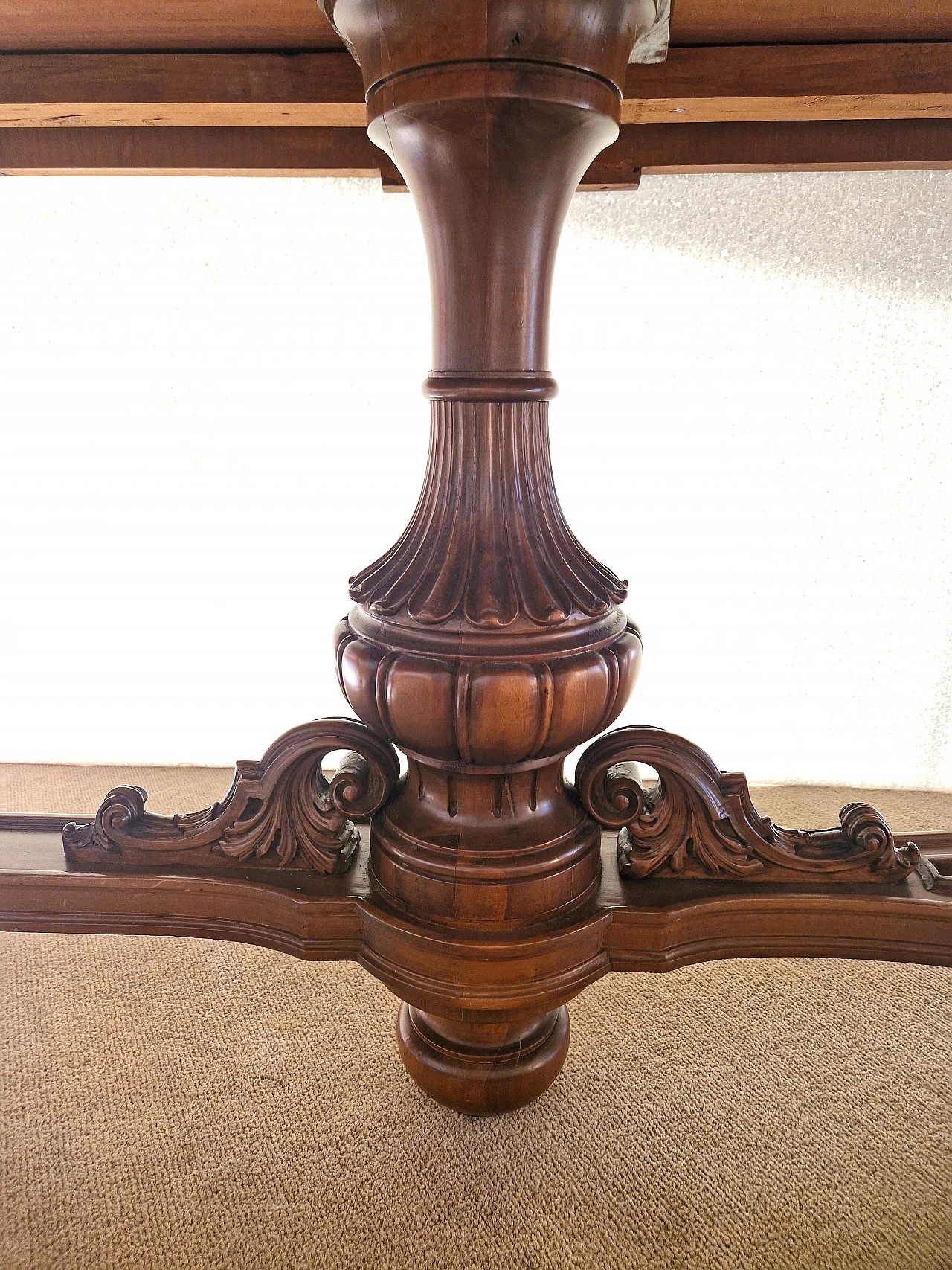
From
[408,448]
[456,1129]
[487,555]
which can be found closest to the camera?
[487,555]

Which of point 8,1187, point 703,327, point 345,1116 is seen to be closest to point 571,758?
point 703,327

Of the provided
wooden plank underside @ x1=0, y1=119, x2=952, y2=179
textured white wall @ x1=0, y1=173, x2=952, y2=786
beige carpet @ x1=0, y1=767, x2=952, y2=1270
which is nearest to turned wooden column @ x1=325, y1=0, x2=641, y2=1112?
beige carpet @ x1=0, y1=767, x2=952, y2=1270

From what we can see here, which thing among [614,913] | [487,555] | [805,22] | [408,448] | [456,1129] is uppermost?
[805,22]

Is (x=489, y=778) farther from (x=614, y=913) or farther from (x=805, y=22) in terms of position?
(x=805, y=22)

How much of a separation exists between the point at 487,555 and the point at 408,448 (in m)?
0.66

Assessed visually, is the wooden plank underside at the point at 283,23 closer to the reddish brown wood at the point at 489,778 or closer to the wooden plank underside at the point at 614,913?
the reddish brown wood at the point at 489,778

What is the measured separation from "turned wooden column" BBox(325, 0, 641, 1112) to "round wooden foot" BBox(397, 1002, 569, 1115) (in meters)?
0.02

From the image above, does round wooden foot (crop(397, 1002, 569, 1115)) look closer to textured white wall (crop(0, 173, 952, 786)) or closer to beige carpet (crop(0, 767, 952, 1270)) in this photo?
beige carpet (crop(0, 767, 952, 1270))

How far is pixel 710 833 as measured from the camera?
0.54 metres

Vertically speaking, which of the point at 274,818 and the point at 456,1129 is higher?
the point at 274,818

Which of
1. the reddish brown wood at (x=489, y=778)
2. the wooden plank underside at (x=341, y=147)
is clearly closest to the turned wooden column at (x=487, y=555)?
the reddish brown wood at (x=489, y=778)

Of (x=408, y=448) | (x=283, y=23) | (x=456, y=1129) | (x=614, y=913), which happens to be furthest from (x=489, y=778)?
(x=408, y=448)

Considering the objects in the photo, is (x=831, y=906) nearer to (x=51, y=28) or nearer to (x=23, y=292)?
(x=51, y=28)

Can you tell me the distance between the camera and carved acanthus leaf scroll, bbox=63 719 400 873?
52 centimetres
